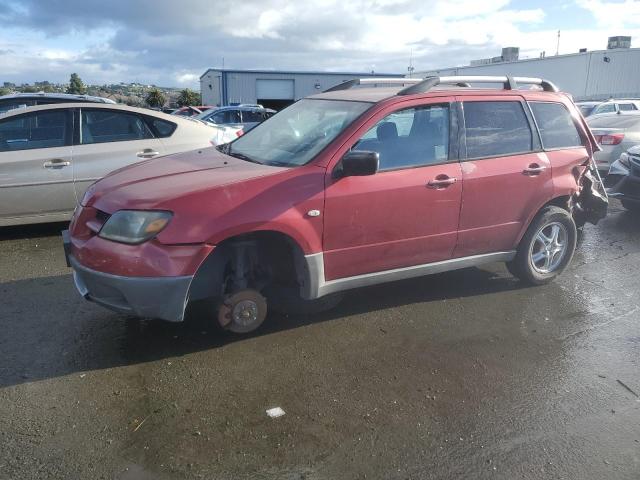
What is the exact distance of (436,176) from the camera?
14.4 feet

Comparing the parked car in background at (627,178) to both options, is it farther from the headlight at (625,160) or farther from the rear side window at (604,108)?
the rear side window at (604,108)

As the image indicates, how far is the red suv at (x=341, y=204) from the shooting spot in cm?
354

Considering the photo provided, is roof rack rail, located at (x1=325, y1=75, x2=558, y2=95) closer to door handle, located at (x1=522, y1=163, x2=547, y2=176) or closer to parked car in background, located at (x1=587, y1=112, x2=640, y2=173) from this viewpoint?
door handle, located at (x1=522, y1=163, x2=547, y2=176)

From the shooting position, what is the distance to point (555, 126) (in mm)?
5223

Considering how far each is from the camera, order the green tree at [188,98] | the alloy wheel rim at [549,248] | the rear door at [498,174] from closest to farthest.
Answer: the rear door at [498,174], the alloy wheel rim at [549,248], the green tree at [188,98]

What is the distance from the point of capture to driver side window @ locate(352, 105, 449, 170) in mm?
4227

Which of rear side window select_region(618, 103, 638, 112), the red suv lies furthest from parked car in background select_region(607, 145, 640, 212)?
rear side window select_region(618, 103, 638, 112)

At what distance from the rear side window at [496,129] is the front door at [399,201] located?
0.78ft

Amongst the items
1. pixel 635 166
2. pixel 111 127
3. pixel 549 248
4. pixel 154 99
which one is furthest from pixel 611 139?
pixel 154 99

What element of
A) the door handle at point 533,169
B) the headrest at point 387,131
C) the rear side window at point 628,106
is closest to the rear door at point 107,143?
the headrest at point 387,131

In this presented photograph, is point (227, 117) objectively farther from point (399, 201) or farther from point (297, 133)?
point (399, 201)

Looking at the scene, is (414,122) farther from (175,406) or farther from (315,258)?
(175,406)

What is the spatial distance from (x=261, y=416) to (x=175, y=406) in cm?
53

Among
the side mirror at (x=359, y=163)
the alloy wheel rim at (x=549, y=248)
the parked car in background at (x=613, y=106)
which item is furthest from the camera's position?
the parked car in background at (x=613, y=106)
